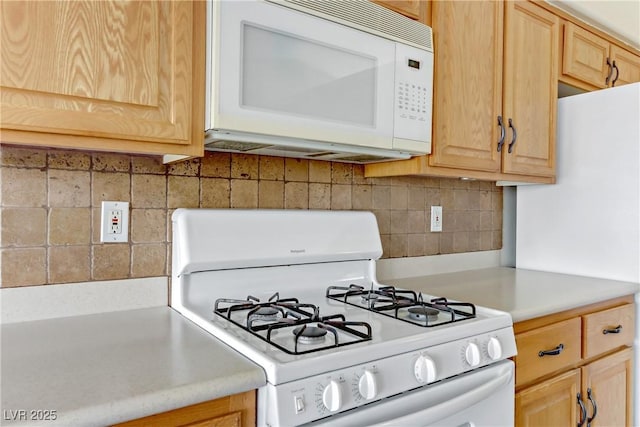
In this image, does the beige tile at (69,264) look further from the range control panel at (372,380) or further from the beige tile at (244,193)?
the range control panel at (372,380)

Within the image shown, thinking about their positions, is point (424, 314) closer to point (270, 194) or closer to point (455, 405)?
point (455, 405)

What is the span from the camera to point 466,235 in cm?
216

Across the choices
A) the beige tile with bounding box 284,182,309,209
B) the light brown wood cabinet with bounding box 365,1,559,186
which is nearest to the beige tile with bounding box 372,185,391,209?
the light brown wood cabinet with bounding box 365,1,559,186

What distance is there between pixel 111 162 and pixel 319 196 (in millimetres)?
724

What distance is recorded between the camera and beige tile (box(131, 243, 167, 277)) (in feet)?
4.30

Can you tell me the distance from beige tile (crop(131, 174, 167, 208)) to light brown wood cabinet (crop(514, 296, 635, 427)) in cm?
117

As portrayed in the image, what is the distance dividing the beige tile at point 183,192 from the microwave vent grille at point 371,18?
59 centimetres

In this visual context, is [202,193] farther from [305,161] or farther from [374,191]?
[374,191]

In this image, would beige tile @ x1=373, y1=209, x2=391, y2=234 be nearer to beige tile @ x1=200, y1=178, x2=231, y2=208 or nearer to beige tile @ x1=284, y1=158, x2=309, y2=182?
beige tile @ x1=284, y1=158, x2=309, y2=182

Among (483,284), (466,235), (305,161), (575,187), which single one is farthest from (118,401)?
(575,187)

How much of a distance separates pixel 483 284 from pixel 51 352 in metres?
1.51

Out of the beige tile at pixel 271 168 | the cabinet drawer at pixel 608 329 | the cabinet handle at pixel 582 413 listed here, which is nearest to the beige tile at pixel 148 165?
the beige tile at pixel 271 168

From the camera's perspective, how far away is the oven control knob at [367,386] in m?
0.93

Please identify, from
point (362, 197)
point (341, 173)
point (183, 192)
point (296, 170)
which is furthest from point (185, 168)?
point (362, 197)
